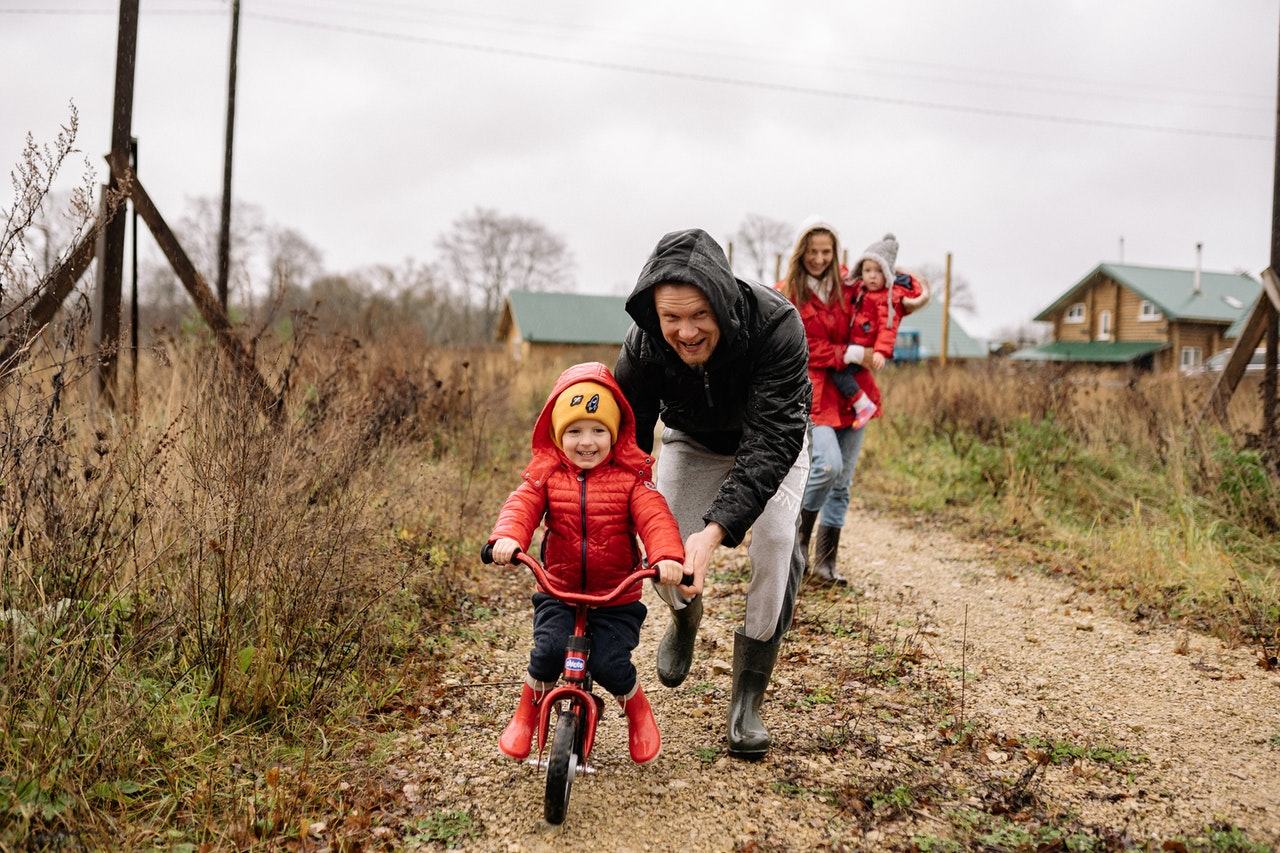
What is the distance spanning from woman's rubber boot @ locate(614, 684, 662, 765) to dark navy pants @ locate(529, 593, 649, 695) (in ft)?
0.36

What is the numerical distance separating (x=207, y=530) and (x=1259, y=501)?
6.34 metres

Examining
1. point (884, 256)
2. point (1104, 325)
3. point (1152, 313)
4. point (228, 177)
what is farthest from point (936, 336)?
point (884, 256)

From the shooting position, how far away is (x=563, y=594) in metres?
2.72

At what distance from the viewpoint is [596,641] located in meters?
2.90

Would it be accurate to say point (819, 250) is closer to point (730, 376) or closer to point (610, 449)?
point (730, 376)

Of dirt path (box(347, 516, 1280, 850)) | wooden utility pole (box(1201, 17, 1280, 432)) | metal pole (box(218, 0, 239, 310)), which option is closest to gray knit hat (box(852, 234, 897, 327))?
dirt path (box(347, 516, 1280, 850))

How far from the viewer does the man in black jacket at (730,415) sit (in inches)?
114

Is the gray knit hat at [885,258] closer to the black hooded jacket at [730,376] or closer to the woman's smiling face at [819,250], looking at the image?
the woman's smiling face at [819,250]

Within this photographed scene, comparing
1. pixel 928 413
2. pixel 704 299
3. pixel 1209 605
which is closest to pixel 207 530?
pixel 704 299

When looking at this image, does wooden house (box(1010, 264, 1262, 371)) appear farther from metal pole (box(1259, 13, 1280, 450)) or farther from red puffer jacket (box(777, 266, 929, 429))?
red puffer jacket (box(777, 266, 929, 429))

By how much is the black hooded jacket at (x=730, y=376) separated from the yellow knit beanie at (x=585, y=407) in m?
0.26

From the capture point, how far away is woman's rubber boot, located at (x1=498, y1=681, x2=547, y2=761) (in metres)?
2.92

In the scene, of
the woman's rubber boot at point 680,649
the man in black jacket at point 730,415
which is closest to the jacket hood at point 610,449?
the man in black jacket at point 730,415

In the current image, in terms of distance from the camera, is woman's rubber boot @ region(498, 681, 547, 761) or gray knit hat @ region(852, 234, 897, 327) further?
gray knit hat @ region(852, 234, 897, 327)
